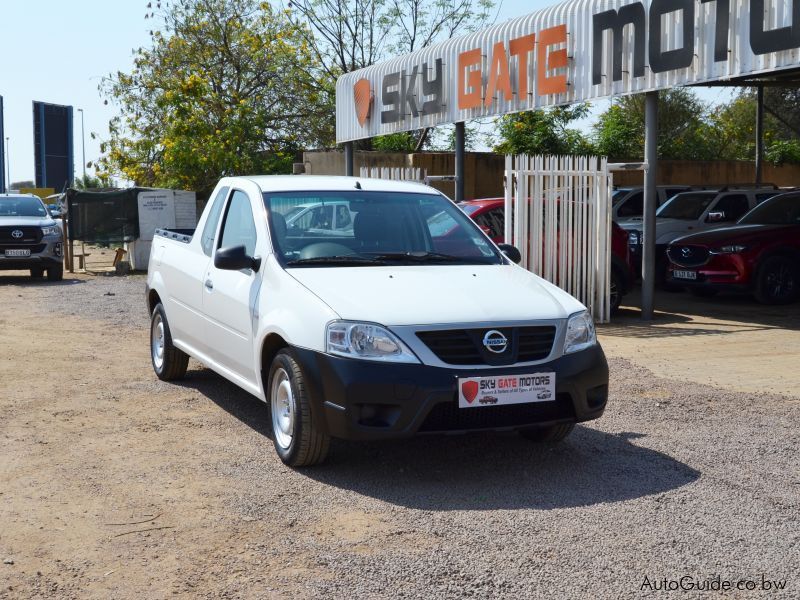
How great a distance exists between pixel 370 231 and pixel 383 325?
4.85 feet

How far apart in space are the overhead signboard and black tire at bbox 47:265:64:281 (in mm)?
6936

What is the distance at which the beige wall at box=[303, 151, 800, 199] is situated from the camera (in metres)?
25.8

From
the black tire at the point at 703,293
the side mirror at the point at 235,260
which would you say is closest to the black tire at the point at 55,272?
the black tire at the point at 703,293

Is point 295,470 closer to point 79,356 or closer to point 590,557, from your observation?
point 590,557

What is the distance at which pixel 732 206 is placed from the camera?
60.1 feet

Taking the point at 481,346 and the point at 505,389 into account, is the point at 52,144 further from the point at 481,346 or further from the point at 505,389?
the point at 505,389

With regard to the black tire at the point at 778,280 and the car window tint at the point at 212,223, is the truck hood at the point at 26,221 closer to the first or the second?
the black tire at the point at 778,280

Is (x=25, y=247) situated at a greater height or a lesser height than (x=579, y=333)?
greater

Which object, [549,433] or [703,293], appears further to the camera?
[703,293]

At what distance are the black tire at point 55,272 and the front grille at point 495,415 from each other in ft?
54.8

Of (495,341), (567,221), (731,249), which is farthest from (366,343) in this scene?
(731,249)

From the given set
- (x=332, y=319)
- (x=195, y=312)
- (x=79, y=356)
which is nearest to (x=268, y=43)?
(x=79, y=356)

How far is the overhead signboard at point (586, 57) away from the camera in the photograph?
12.2 meters

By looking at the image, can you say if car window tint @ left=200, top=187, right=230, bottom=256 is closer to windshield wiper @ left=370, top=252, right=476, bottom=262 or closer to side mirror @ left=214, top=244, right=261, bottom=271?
side mirror @ left=214, top=244, right=261, bottom=271
